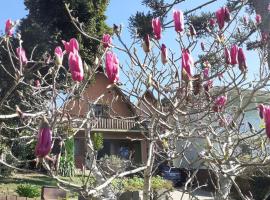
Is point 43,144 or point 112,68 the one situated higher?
point 112,68

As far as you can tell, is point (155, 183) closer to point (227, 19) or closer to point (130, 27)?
point (130, 27)

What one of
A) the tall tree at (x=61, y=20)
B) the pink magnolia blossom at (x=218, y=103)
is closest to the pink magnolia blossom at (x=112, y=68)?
the pink magnolia blossom at (x=218, y=103)

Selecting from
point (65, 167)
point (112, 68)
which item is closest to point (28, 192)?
point (65, 167)

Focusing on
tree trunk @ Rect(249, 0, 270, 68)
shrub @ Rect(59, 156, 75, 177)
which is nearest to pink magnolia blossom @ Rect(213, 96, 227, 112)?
tree trunk @ Rect(249, 0, 270, 68)

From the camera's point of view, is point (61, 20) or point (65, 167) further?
point (65, 167)

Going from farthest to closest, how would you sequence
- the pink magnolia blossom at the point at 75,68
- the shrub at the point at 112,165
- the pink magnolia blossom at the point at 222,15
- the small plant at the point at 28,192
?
the small plant at the point at 28,192 < the pink magnolia blossom at the point at 222,15 < the shrub at the point at 112,165 < the pink magnolia blossom at the point at 75,68

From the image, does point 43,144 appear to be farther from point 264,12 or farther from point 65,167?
point 65,167

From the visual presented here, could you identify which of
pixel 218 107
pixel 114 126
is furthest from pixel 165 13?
pixel 114 126

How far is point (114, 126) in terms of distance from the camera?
77.9ft

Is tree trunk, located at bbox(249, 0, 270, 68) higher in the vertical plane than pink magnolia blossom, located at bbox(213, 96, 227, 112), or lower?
higher

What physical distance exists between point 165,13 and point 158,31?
4.17 m

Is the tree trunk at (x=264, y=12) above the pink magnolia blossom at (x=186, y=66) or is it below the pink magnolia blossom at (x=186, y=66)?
above

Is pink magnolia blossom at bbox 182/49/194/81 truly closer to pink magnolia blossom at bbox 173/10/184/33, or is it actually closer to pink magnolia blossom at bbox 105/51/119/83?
pink magnolia blossom at bbox 105/51/119/83

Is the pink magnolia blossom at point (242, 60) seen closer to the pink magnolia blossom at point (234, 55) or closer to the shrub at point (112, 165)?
the pink magnolia blossom at point (234, 55)
